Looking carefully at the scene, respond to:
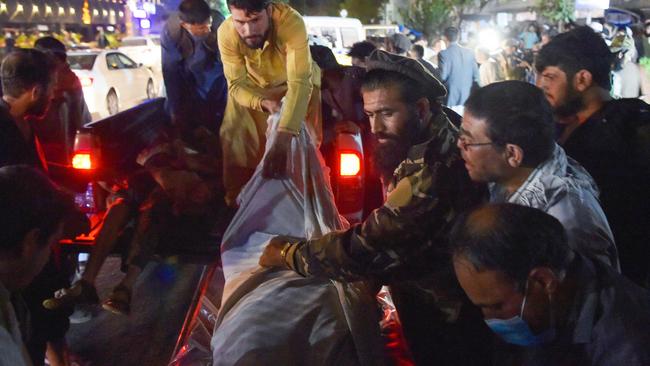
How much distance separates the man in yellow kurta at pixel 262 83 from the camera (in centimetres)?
366

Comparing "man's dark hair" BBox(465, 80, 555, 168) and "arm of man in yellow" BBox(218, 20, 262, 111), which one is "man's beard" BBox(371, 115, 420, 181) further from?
"arm of man in yellow" BBox(218, 20, 262, 111)

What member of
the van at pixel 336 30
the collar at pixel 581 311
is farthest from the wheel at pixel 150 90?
the collar at pixel 581 311

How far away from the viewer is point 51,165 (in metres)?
4.77

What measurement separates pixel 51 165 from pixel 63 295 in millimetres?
1364

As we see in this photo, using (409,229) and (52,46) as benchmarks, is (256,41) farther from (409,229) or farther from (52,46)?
(52,46)

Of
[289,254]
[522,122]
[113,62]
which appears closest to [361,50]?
[289,254]

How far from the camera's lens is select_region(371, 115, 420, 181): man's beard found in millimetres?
2410

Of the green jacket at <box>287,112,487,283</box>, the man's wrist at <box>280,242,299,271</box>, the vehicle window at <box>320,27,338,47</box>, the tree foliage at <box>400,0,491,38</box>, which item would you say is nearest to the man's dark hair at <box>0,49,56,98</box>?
the man's wrist at <box>280,242,299,271</box>

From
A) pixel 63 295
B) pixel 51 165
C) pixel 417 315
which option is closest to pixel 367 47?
pixel 51 165

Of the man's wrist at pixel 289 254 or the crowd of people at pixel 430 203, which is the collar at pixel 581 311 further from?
the man's wrist at pixel 289 254

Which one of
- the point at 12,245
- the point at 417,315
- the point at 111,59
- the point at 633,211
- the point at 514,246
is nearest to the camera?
the point at 514,246

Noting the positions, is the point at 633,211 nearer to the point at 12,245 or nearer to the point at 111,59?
the point at 12,245

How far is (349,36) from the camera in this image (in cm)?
2061

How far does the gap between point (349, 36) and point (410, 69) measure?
1862cm
